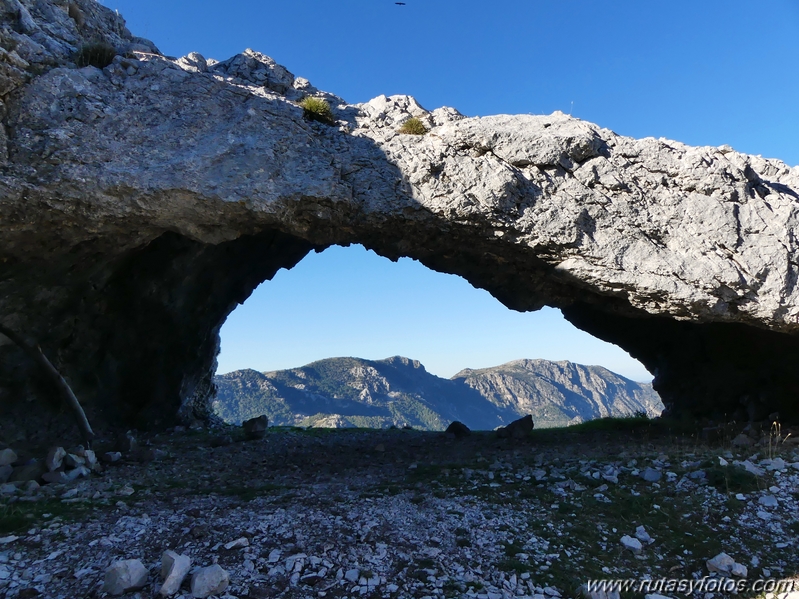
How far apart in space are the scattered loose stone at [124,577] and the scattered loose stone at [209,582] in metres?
0.70

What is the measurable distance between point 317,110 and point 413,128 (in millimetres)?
2697

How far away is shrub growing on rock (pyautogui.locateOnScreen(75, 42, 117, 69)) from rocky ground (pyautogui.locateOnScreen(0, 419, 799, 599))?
405 inches

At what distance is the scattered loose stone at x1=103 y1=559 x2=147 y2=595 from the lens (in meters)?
6.52

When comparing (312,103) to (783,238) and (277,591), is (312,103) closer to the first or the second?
(277,591)

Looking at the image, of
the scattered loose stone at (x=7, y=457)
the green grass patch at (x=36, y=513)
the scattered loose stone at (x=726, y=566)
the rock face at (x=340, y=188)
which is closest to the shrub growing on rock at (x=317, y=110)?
the rock face at (x=340, y=188)

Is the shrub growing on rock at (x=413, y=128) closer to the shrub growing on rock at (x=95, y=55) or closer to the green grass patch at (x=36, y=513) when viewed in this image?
the shrub growing on rock at (x=95, y=55)

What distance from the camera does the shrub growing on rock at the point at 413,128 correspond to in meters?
13.9

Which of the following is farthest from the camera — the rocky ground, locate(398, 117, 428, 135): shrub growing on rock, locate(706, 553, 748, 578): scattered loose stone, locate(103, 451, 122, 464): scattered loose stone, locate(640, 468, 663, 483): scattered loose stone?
locate(398, 117, 428, 135): shrub growing on rock

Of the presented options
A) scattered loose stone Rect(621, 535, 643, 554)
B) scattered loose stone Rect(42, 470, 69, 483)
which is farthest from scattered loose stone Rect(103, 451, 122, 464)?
scattered loose stone Rect(621, 535, 643, 554)

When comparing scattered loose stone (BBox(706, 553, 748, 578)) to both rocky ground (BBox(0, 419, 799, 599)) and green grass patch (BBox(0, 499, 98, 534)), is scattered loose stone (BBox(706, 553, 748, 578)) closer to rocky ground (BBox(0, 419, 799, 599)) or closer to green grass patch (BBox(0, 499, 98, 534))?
rocky ground (BBox(0, 419, 799, 599))

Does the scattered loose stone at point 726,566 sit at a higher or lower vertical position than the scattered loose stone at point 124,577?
higher

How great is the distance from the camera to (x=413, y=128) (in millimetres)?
13953

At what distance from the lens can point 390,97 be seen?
15195mm

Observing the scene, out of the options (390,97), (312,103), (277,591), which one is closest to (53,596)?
(277,591)
